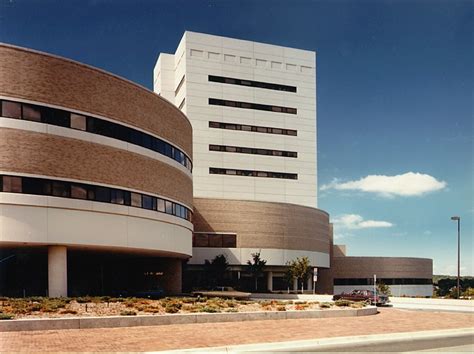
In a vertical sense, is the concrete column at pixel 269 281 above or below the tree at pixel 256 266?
below

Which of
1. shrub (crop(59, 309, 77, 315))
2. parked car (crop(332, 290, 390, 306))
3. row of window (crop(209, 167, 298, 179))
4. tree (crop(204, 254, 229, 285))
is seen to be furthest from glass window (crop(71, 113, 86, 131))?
row of window (crop(209, 167, 298, 179))

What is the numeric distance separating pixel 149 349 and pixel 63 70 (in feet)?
66.4

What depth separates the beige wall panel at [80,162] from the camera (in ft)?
96.5

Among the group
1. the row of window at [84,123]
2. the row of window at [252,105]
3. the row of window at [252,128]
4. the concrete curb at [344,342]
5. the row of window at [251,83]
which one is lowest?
the concrete curb at [344,342]

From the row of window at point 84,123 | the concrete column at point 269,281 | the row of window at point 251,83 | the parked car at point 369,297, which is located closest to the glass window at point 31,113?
the row of window at point 84,123

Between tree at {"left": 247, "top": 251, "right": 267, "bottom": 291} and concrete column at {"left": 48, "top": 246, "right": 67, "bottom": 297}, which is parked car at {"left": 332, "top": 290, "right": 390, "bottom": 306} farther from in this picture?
concrete column at {"left": 48, "top": 246, "right": 67, "bottom": 297}

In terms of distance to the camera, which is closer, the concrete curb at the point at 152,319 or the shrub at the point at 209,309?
the concrete curb at the point at 152,319

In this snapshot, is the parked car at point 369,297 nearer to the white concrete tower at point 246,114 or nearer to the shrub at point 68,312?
the shrub at point 68,312

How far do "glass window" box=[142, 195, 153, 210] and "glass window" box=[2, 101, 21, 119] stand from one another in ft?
34.8

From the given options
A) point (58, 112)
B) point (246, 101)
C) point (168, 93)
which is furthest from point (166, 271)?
point (168, 93)

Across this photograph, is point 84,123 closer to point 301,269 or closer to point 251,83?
point 301,269

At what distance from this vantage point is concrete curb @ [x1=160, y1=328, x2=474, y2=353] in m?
18.0

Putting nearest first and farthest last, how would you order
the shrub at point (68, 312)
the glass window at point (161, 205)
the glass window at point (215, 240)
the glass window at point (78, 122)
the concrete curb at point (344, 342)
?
the concrete curb at point (344, 342), the shrub at point (68, 312), the glass window at point (78, 122), the glass window at point (161, 205), the glass window at point (215, 240)

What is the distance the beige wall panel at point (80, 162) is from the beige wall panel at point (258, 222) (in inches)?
860
